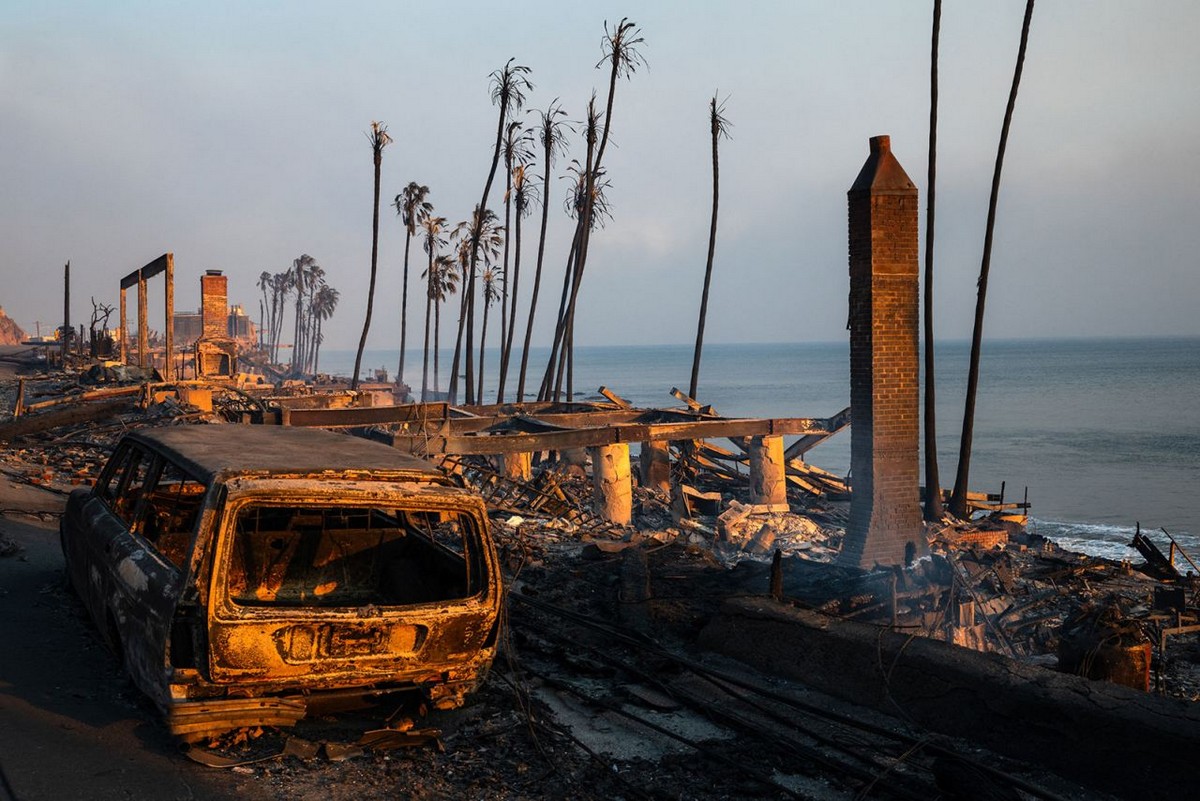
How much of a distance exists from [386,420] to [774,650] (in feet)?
31.8

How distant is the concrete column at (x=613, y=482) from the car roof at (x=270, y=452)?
10.5m

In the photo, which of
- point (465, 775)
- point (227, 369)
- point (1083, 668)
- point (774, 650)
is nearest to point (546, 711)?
point (465, 775)

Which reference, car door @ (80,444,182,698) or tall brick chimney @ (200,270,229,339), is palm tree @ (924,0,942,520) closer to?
car door @ (80,444,182,698)

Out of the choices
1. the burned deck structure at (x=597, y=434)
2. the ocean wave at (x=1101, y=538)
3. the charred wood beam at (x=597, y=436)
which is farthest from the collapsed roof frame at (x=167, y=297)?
the ocean wave at (x=1101, y=538)

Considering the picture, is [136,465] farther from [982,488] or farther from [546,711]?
[982,488]

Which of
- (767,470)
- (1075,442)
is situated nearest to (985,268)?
(767,470)

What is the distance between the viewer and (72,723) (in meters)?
5.60

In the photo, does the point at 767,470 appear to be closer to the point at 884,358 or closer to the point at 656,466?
the point at 656,466

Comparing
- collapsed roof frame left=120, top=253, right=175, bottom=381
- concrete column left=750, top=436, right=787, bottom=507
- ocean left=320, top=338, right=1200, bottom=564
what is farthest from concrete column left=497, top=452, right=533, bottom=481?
ocean left=320, top=338, right=1200, bottom=564

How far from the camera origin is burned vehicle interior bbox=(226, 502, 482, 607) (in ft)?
21.8

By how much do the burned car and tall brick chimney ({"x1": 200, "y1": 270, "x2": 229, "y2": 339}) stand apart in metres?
27.0

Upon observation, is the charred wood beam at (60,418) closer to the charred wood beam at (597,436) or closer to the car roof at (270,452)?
the charred wood beam at (597,436)

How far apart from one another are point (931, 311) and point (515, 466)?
9.15m

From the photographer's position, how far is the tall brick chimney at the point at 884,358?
501 inches
